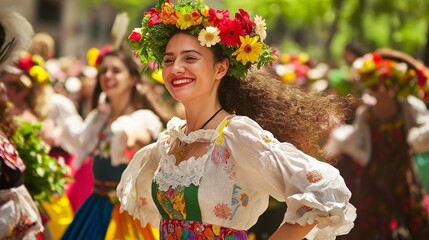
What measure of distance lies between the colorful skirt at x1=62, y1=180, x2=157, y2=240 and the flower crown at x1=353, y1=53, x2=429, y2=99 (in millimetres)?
3465

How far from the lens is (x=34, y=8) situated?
46.0m

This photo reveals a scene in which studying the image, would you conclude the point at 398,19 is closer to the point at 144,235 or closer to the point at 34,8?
the point at 144,235

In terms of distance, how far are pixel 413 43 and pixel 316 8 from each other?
12.2 feet

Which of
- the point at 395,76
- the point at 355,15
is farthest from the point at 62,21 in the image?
the point at 395,76

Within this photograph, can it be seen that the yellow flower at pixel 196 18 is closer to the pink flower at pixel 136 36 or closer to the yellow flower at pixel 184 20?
the yellow flower at pixel 184 20

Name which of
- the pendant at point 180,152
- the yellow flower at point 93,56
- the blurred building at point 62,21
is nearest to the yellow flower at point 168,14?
the pendant at point 180,152

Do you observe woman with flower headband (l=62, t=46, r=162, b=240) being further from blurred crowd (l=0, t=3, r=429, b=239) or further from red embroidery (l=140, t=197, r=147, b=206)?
red embroidery (l=140, t=197, r=147, b=206)

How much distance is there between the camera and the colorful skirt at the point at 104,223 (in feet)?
23.7

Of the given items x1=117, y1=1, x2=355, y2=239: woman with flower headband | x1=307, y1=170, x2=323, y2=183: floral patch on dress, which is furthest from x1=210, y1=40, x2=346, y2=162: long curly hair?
x1=307, y1=170, x2=323, y2=183: floral patch on dress

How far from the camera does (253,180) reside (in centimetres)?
511

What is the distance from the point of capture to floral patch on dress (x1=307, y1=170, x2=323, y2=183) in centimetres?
488

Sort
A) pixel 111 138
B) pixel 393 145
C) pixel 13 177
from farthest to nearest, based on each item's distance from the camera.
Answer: pixel 393 145 → pixel 111 138 → pixel 13 177

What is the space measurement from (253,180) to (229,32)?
2.46 feet

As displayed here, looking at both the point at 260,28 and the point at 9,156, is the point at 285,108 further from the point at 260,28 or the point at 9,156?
the point at 9,156
